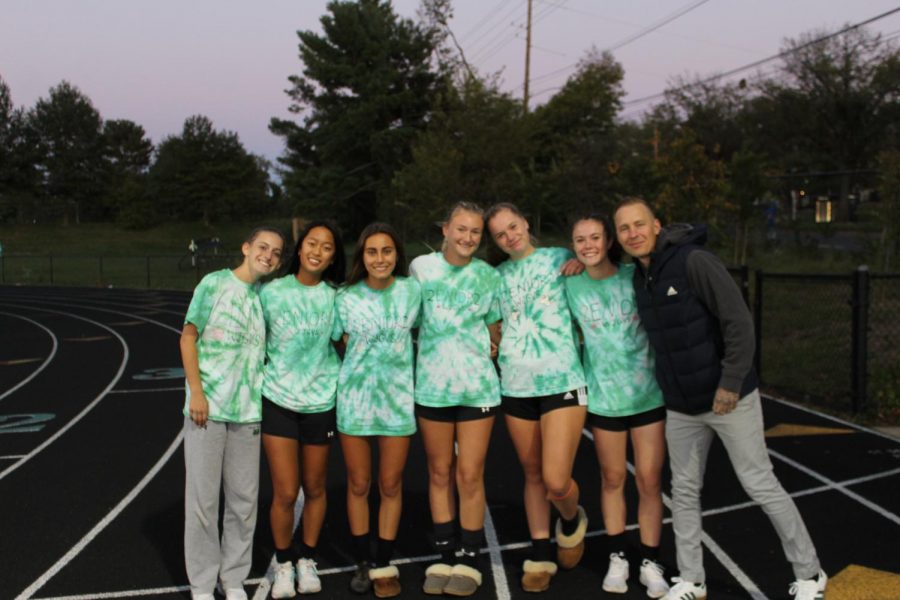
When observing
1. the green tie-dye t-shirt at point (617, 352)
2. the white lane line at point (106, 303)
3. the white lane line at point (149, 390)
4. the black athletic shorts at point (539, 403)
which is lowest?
the white lane line at point (149, 390)

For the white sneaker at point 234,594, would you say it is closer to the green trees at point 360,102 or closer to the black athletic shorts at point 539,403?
the black athletic shorts at point 539,403

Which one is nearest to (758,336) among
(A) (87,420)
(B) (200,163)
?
(A) (87,420)

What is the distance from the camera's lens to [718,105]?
51469mm

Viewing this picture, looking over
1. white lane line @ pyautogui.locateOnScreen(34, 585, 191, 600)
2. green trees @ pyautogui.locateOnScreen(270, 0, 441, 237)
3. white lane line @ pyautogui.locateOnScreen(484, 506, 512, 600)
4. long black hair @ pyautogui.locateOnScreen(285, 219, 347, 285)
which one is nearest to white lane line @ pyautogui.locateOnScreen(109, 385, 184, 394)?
white lane line @ pyautogui.locateOnScreen(484, 506, 512, 600)

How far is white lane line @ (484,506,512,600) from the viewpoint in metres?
4.28

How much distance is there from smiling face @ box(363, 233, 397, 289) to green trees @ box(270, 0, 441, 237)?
3652 cm

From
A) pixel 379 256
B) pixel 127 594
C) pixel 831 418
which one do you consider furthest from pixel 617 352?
pixel 831 418

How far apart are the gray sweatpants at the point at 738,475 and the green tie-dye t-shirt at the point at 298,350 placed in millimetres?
1693

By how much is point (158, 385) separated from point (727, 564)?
29.5ft

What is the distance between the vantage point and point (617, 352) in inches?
161

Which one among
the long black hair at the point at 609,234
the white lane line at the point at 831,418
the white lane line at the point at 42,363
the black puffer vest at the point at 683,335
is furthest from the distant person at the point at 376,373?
the white lane line at the point at 42,363

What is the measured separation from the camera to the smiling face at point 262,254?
161 inches

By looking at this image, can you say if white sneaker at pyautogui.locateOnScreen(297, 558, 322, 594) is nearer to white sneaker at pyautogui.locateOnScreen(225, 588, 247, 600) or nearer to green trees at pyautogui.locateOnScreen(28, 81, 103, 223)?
white sneaker at pyautogui.locateOnScreen(225, 588, 247, 600)

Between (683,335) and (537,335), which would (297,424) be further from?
(683,335)
